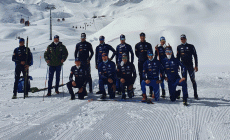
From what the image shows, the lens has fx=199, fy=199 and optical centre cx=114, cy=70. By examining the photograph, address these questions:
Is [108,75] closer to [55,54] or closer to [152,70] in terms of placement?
[152,70]

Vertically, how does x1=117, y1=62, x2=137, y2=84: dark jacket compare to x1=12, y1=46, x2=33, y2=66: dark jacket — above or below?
below

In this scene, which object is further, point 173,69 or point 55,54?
point 55,54

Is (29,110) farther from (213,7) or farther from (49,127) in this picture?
(213,7)

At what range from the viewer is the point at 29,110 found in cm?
527

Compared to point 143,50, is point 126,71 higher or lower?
lower

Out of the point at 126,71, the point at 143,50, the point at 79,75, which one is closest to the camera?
the point at 126,71

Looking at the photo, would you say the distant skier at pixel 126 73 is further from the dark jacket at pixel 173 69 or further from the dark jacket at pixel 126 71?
the dark jacket at pixel 173 69

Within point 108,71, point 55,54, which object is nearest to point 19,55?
point 55,54

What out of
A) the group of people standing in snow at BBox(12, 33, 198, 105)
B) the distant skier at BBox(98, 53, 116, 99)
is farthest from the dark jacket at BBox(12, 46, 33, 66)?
the distant skier at BBox(98, 53, 116, 99)

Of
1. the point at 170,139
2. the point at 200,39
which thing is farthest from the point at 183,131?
the point at 200,39

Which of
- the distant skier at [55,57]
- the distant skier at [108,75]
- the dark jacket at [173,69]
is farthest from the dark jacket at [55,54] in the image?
the dark jacket at [173,69]

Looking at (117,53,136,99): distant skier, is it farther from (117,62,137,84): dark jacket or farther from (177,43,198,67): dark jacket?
(177,43,198,67): dark jacket

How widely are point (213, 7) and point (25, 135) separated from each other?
23066 mm

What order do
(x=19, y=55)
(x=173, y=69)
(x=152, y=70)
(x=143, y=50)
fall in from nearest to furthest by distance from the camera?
(x=173, y=69) → (x=152, y=70) → (x=143, y=50) → (x=19, y=55)
